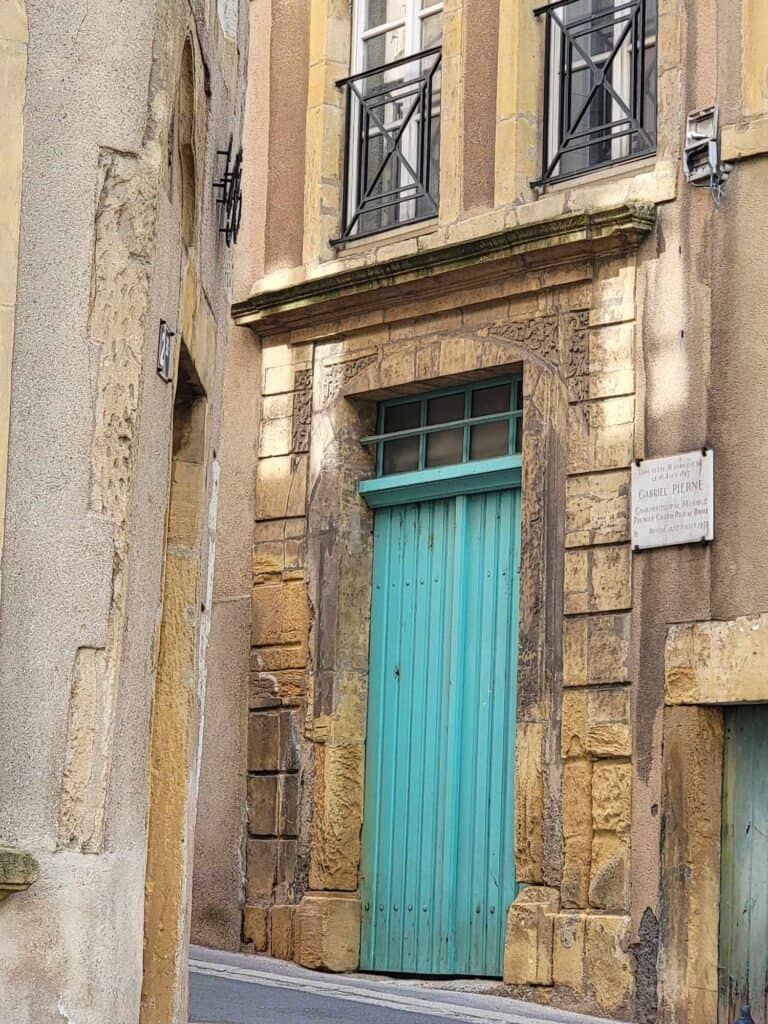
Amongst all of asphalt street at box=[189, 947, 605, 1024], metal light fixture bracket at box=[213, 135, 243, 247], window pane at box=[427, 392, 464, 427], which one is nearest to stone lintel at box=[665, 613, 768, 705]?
asphalt street at box=[189, 947, 605, 1024]

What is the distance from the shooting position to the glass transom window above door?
11.8 meters

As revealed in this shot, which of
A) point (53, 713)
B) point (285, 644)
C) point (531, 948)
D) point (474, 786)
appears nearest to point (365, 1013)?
point (531, 948)

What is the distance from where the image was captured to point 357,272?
12.1 m

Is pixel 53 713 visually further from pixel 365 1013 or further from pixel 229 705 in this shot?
pixel 229 705

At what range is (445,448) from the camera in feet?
39.7

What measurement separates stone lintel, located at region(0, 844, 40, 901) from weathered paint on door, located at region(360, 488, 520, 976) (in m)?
6.36

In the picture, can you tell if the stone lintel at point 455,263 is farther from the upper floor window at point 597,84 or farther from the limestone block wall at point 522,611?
the upper floor window at point 597,84

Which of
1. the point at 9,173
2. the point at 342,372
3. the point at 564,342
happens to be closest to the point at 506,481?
the point at 564,342

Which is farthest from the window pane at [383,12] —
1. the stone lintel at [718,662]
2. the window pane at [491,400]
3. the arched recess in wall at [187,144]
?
the arched recess in wall at [187,144]

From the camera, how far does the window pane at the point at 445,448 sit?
1202 centimetres

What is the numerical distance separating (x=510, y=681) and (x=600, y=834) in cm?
120

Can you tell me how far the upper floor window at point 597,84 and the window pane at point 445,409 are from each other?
1.37m

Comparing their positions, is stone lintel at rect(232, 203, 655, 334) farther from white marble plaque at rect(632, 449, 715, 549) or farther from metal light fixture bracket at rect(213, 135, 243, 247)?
metal light fixture bracket at rect(213, 135, 243, 247)

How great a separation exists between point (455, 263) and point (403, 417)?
1199 mm
